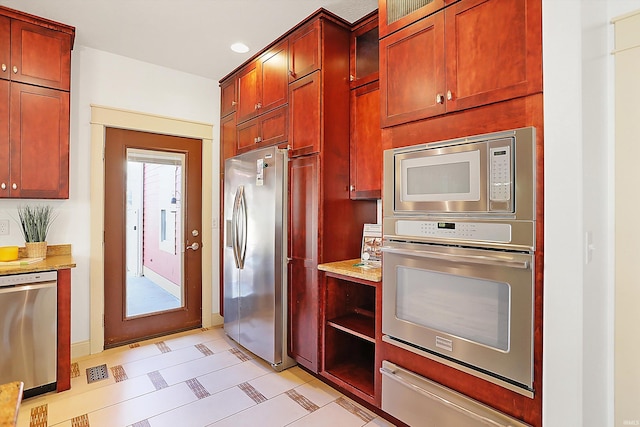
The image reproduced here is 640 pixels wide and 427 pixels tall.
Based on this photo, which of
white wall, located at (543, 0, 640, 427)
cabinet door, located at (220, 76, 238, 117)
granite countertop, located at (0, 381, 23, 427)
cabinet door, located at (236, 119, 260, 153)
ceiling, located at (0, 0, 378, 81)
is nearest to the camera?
granite countertop, located at (0, 381, 23, 427)

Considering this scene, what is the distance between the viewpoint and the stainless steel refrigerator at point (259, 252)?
2.70 m

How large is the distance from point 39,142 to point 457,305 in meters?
3.16

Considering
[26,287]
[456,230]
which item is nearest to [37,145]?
[26,287]

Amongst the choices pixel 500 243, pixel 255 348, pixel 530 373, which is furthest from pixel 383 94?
pixel 255 348

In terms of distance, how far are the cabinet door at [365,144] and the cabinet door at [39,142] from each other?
7.56 feet

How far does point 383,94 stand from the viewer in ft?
6.67

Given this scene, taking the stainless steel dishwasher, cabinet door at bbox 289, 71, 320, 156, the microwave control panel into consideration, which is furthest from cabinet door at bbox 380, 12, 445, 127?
the stainless steel dishwasher

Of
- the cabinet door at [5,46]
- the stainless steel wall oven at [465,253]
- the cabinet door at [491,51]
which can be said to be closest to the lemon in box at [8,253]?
the cabinet door at [5,46]

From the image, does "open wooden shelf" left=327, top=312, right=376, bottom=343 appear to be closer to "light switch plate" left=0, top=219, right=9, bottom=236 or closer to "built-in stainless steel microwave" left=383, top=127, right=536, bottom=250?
"built-in stainless steel microwave" left=383, top=127, right=536, bottom=250

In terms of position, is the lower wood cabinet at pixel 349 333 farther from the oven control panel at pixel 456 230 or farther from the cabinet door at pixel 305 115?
the cabinet door at pixel 305 115

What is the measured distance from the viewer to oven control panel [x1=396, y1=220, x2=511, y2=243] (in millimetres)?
1507

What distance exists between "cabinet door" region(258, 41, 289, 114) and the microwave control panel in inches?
73.3

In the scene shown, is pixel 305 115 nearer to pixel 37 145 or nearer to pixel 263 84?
pixel 263 84

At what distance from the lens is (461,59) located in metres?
1.66
